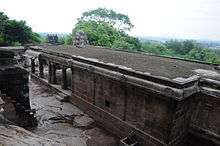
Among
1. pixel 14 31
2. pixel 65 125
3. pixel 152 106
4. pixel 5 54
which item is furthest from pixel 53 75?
pixel 14 31

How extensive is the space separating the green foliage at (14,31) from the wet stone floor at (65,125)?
49.6ft

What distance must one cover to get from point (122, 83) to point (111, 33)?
25.0 m

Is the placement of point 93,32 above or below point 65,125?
above

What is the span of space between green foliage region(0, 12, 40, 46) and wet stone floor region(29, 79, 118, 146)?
1513cm

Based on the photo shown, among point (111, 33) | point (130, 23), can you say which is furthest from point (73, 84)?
point (130, 23)

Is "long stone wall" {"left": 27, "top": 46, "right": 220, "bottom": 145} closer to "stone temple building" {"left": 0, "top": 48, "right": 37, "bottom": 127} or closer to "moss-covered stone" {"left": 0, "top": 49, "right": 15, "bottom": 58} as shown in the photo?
"stone temple building" {"left": 0, "top": 48, "right": 37, "bottom": 127}

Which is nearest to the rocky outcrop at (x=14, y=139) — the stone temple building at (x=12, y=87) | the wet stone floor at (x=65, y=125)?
the stone temple building at (x=12, y=87)

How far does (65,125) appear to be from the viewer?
12.3m

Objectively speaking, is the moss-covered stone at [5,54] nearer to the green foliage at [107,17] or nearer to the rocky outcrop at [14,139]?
the rocky outcrop at [14,139]

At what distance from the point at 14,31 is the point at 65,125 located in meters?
20.7

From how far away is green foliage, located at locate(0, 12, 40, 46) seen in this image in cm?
2781

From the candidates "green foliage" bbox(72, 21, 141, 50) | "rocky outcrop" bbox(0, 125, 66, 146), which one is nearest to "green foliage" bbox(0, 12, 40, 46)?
"green foliage" bbox(72, 21, 141, 50)

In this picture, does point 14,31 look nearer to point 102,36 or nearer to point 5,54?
point 102,36

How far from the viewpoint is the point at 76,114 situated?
13469mm
